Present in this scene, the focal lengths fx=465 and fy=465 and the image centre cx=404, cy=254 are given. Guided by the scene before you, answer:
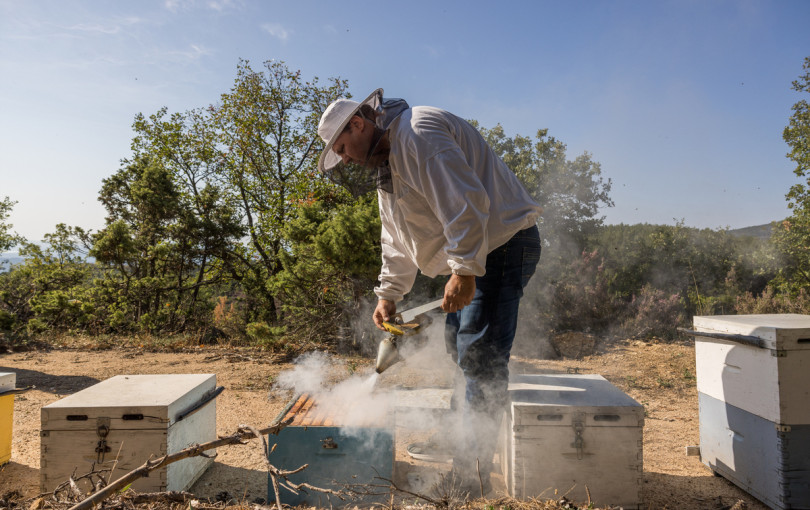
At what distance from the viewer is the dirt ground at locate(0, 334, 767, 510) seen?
7.45 feet

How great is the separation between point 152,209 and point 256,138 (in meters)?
2.58

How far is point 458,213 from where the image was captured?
5.49 ft

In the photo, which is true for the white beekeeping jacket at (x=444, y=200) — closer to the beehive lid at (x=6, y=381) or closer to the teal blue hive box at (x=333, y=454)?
the teal blue hive box at (x=333, y=454)

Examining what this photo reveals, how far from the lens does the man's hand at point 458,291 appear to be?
1721 mm

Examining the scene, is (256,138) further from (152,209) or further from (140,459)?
(140,459)

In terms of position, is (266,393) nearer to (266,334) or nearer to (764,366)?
(266,334)

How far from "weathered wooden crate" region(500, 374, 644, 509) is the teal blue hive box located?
0.59 m

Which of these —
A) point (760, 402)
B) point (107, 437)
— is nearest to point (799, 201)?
point (760, 402)

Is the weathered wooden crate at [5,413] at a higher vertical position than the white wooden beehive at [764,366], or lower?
lower

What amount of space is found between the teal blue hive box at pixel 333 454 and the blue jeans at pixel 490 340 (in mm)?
351

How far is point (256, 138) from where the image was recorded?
9.92 m

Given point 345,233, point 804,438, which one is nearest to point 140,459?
point 804,438

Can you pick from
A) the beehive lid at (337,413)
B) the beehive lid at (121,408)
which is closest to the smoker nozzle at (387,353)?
the beehive lid at (337,413)

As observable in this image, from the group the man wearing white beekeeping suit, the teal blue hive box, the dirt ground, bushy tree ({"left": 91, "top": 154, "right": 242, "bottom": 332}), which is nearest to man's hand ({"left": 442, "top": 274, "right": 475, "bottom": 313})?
the man wearing white beekeeping suit
